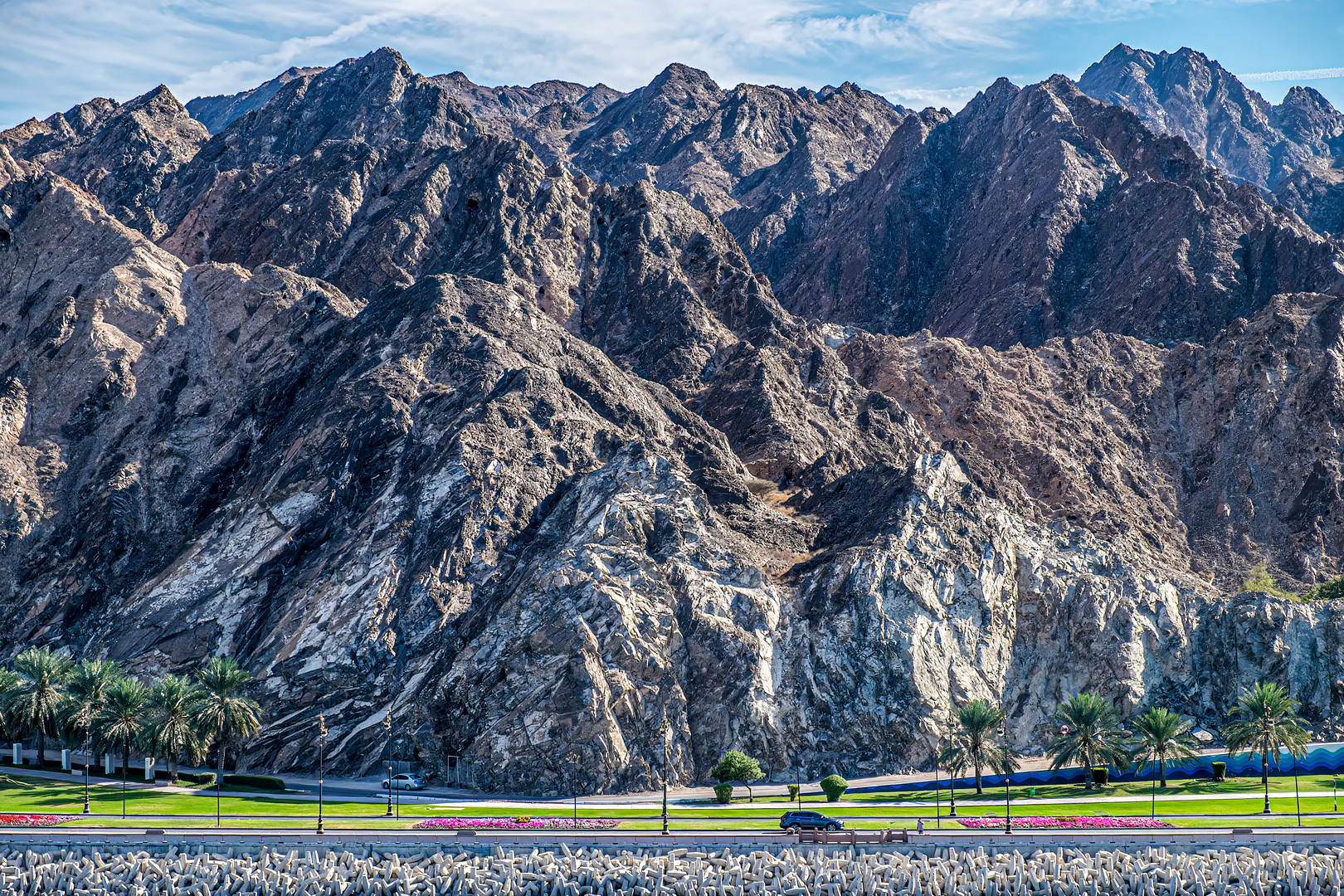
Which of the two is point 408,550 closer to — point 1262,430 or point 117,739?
point 117,739

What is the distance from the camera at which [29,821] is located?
8112cm

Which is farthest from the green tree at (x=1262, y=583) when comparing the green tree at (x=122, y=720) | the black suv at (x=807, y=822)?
the green tree at (x=122, y=720)

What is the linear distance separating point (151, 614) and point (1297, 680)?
96.5m

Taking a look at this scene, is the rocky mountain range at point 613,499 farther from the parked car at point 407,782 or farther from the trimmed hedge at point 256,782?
the trimmed hedge at point 256,782

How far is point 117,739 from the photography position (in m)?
99.9

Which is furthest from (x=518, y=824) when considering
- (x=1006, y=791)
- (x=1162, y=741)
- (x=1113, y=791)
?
(x=1162, y=741)

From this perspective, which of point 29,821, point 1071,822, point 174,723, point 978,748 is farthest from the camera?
point 174,723

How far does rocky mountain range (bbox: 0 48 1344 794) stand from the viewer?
113 metres

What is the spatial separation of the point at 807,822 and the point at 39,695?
186 feet

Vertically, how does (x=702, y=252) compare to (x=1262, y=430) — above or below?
above

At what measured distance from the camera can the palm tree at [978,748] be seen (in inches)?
3878

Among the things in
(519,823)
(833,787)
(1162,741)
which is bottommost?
(519,823)

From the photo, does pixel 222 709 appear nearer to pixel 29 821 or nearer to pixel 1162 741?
pixel 29 821

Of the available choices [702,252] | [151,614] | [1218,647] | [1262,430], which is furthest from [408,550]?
[1262,430]
